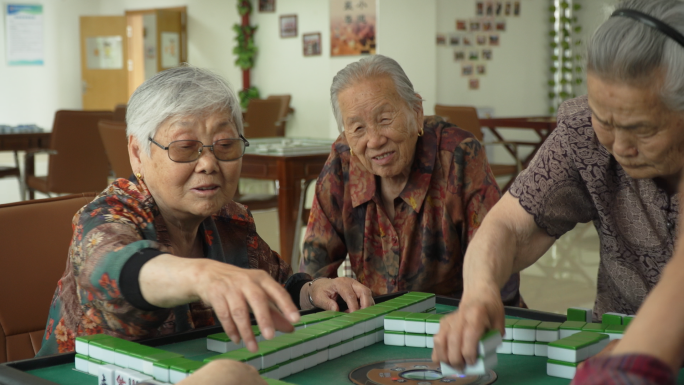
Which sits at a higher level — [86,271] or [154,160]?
[154,160]

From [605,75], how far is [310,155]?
3.27 meters

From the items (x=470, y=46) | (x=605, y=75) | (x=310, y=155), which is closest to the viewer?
(x=605, y=75)

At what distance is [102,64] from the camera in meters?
13.7

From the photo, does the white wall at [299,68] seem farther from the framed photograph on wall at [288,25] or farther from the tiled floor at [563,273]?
the tiled floor at [563,273]

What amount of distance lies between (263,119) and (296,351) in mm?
7269

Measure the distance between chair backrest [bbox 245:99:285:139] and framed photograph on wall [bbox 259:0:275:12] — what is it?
13.1 feet

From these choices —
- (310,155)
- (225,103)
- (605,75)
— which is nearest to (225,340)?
(225,103)

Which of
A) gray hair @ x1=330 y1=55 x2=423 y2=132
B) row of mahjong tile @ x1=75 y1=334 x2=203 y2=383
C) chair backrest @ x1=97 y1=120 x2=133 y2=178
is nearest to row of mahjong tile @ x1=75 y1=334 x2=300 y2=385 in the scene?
row of mahjong tile @ x1=75 y1=334 x2=203 y2=383

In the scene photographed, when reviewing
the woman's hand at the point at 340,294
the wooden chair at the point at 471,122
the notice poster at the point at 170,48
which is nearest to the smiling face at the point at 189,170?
the woman's hand at the point at 340,294

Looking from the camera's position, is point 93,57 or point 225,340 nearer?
point 225,340

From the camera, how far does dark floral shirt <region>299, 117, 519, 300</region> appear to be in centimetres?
240

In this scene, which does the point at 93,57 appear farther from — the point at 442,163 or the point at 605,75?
the point at 605,75

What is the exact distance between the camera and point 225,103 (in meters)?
1.77

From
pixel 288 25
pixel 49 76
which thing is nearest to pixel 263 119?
pixel 288 25
